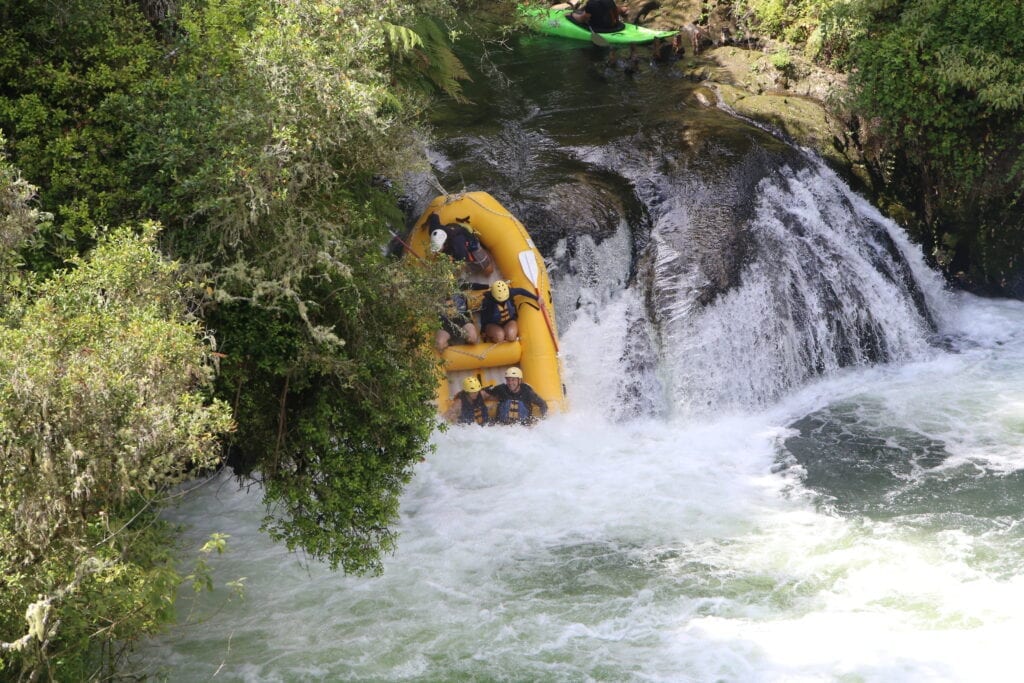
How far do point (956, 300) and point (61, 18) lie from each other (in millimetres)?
10479

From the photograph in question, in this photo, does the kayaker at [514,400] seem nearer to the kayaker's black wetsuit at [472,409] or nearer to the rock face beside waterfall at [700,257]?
the kayaker's black wetsuit at [472,409]

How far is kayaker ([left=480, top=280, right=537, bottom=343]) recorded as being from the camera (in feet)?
34.2

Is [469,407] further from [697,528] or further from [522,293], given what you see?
[697,528]

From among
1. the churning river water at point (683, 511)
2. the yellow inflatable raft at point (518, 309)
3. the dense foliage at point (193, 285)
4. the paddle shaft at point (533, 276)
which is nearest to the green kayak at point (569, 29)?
the churning river water at point (683, 511)

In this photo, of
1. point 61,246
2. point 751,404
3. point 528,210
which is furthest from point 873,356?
point 61,246

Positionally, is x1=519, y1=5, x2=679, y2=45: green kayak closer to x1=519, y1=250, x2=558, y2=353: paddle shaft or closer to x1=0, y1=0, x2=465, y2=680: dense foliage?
x1=519, y1=250, x2=558, y2=353: paddle shaft

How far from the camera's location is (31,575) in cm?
516

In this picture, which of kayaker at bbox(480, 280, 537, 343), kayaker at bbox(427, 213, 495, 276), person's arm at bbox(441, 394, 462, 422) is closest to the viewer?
person's arm at bbox(441, 394, 462, 422)

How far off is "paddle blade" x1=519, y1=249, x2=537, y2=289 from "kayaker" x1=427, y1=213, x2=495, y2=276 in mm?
331

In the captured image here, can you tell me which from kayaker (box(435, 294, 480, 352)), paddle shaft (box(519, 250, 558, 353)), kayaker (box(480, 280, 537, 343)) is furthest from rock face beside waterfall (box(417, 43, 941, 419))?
kayaker (box(435, 294, 480, 352))

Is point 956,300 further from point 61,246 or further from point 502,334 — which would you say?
point 61,246

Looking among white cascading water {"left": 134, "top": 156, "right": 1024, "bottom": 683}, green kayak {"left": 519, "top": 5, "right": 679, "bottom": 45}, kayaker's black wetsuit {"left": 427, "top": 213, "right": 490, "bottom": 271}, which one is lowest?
white cascading water {"left": 134, "top": 156, "right": 1024, "bottom": 683}

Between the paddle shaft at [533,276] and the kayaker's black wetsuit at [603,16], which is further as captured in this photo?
the kayaker's black wetsuit at [603,16]

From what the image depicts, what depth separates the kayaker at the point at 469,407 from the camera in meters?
10.3
